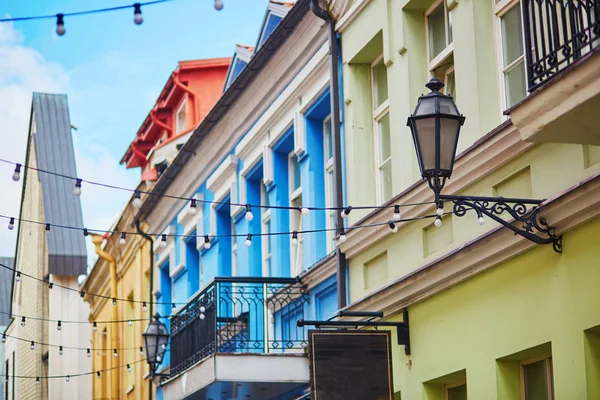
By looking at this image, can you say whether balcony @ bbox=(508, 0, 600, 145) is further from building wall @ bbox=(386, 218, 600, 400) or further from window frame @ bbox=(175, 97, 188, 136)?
window frame @ bbox=(175, 97, 188, 136)

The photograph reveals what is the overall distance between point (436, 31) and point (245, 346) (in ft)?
20.8

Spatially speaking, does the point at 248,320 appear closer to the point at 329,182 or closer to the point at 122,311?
the point at 329,182

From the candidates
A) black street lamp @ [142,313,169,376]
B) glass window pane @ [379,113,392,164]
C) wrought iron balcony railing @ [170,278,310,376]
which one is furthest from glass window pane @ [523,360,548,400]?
black street lamp @ [142,313,169,376]

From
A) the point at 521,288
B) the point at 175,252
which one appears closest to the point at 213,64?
the point at 175,252

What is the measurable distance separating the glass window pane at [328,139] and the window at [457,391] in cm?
453

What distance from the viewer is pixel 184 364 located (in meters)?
17.7

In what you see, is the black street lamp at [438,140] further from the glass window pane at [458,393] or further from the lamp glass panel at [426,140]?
the glass window pane at [458,393]

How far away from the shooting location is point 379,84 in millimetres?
14773

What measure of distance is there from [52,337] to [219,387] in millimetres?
21372

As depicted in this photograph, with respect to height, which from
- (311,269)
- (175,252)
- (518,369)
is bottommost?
(518,369)

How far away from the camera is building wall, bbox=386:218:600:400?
9.39 metres

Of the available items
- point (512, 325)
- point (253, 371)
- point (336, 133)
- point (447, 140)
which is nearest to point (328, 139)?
point (336, 133)

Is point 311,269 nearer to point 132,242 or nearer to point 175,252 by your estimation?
point 175,252

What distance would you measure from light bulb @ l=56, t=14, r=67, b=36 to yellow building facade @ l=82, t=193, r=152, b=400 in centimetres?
1577
